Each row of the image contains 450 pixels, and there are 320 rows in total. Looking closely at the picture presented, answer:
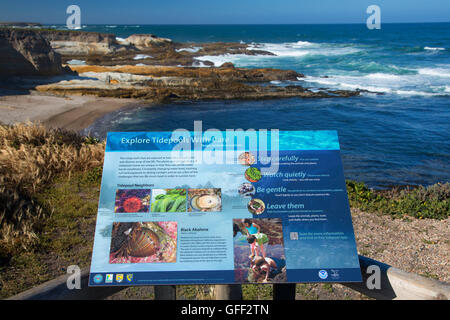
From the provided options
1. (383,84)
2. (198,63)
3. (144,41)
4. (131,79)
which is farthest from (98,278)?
(144,41)

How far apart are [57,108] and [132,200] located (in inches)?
745

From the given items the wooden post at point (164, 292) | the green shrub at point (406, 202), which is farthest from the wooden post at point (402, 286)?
the green shrub at point (406, 202)

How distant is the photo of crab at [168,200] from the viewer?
290 cm

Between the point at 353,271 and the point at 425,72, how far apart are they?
40.2 metres

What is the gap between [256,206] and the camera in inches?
114

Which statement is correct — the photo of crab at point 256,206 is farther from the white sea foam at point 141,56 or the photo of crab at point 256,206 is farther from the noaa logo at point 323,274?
the white sea foam at point 141,56

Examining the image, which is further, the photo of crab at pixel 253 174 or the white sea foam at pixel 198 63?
the white sea foam at pixel 198 63

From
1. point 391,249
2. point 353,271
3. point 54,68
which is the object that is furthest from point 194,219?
point 54,68

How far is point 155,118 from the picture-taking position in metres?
21.1

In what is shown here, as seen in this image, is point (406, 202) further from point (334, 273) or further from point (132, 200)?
point (132, 200)

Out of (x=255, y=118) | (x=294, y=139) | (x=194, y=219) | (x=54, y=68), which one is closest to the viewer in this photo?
(x=194, y=219)

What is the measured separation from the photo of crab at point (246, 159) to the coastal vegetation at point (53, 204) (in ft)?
6.50
